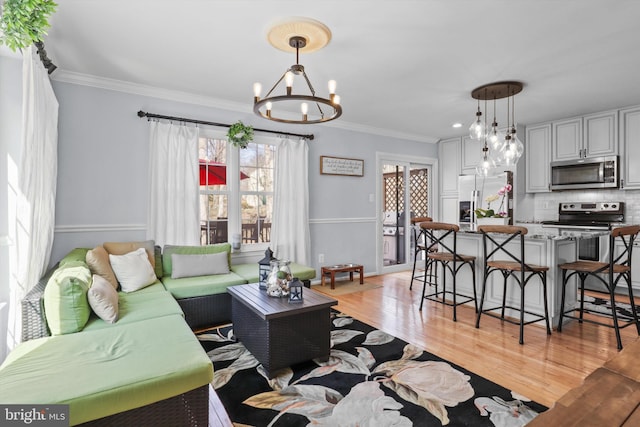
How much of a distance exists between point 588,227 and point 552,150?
4.04 ft

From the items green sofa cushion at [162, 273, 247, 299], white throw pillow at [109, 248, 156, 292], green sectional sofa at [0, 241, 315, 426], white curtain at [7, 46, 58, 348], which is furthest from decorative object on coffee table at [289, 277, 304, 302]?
white curtain at [7, 46, 58, 348]

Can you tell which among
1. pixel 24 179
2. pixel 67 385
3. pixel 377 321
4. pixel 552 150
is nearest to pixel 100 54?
pixel 24 179

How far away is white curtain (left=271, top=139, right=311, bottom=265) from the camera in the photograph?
4.50 m

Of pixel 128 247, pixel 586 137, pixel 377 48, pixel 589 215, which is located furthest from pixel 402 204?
pixel 128 247

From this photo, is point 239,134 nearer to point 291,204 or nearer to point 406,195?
point 291,204

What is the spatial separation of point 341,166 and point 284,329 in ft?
10.8

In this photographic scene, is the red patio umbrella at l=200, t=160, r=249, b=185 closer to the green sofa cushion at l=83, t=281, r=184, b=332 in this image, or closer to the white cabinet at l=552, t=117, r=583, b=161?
the green sofa cushion at l=83, t=281, r=184, b=332

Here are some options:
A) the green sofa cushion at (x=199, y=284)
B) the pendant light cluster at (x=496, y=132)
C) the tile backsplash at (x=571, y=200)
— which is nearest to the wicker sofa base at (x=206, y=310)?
the green sofa cushion at (x=199, y=284)

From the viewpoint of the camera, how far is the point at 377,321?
342cm

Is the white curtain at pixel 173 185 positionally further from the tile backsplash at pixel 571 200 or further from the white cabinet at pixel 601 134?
the white cabinet at pixel 601 134

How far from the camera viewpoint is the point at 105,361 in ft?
5.45

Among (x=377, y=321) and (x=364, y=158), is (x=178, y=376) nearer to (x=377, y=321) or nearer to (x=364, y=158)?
(x=377, y=321)

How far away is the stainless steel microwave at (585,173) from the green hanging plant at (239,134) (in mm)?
4473

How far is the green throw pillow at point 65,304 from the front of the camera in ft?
6.46
